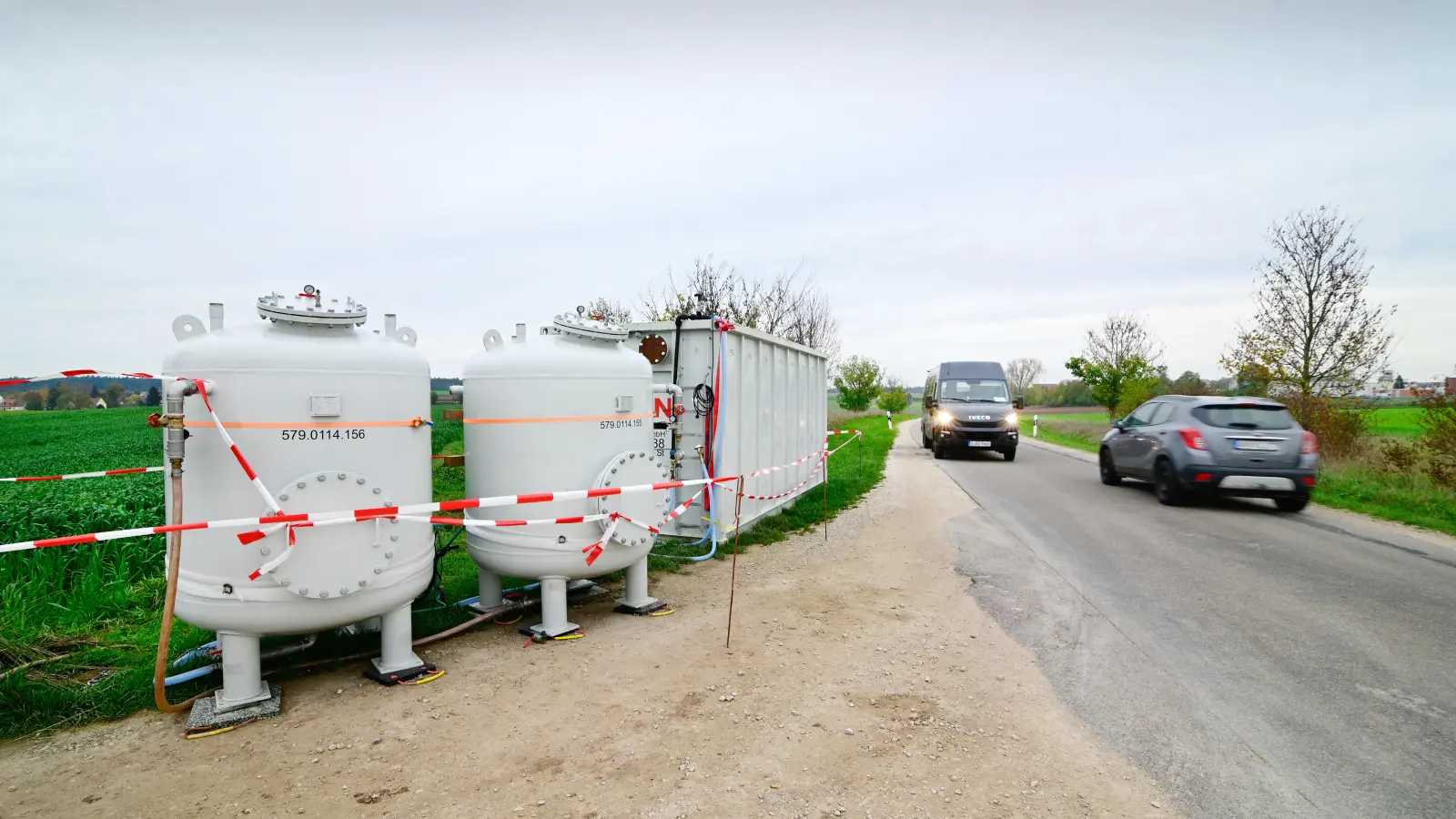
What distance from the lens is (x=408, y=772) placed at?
3.48 meters

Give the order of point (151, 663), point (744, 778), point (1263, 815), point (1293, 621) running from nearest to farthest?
1. point (1263, 815)
2. point (744, 778)
3. point (151, 663)
4. point (1293, 621)

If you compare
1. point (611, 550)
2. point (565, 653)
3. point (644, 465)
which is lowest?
point (565, 653)

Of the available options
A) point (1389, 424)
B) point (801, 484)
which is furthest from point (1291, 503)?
point (1389, 424)

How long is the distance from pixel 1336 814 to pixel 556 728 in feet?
11.9

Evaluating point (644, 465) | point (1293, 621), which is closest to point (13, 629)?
point (644, 465)

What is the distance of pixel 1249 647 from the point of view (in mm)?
5059

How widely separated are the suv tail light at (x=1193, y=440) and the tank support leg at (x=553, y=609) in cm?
962

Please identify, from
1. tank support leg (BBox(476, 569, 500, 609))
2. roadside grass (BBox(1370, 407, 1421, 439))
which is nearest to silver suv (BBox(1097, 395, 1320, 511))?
roadside grass (BBox(1370, 407, 1421, 439))

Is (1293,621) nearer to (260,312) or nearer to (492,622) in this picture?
(492,622)

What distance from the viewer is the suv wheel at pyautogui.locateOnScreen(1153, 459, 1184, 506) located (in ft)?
36.0

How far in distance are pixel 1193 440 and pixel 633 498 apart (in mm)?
9101

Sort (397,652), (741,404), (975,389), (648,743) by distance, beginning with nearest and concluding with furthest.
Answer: (648,743) < (397,652) < (741,404) < (975,389)

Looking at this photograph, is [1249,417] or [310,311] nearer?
[310,311]

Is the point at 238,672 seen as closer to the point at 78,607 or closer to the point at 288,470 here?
the point at 288,470
